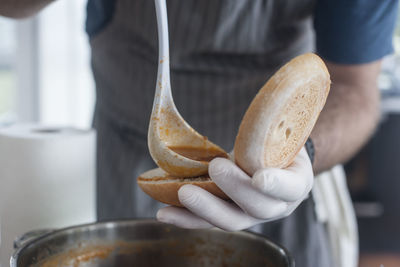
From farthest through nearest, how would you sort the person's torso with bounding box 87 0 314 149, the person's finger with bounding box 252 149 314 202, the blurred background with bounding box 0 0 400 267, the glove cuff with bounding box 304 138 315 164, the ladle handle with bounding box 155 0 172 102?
the blurred background with bounding box 0 0 400 267 → the person's torso with bounding box 87 0 314 149 → the glove cuff with bounding box 304 138 315 164 → the ladle handle with bounding box 155 0 172 102 → the person's finger with bounding box 252 149 314 202

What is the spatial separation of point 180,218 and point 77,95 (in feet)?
6.58

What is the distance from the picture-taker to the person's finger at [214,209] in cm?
47

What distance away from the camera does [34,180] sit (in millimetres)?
673

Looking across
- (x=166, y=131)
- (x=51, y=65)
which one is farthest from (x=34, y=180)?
(x=51, y=65)

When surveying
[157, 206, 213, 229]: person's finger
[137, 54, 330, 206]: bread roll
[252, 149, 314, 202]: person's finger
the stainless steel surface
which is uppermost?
[137, 54, 330, 206]: bread roll

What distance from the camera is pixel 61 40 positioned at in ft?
7.69

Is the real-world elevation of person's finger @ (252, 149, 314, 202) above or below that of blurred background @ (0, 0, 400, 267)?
above

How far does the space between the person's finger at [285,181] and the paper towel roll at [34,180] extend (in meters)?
0.34

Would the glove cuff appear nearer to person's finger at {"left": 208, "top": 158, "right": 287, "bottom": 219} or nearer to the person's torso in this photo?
person's finger at {"left": 208, "top": 158, "right": 287, "bottom": 219}

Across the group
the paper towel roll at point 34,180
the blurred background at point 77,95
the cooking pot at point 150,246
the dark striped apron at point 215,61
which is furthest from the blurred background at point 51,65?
the cooking pot at point 150,246

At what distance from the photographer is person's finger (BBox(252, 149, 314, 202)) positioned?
421 mm

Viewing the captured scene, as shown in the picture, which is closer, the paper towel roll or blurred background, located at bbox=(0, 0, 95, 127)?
the paper towel roll

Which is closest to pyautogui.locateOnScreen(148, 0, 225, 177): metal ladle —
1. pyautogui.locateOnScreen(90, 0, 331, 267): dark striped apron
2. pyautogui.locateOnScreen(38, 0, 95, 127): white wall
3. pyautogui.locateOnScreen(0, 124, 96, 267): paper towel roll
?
pyautogui.locateOnScreen(0, 124, 96, 267): paper towel roll

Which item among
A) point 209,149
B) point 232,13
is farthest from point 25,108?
point 209,149
